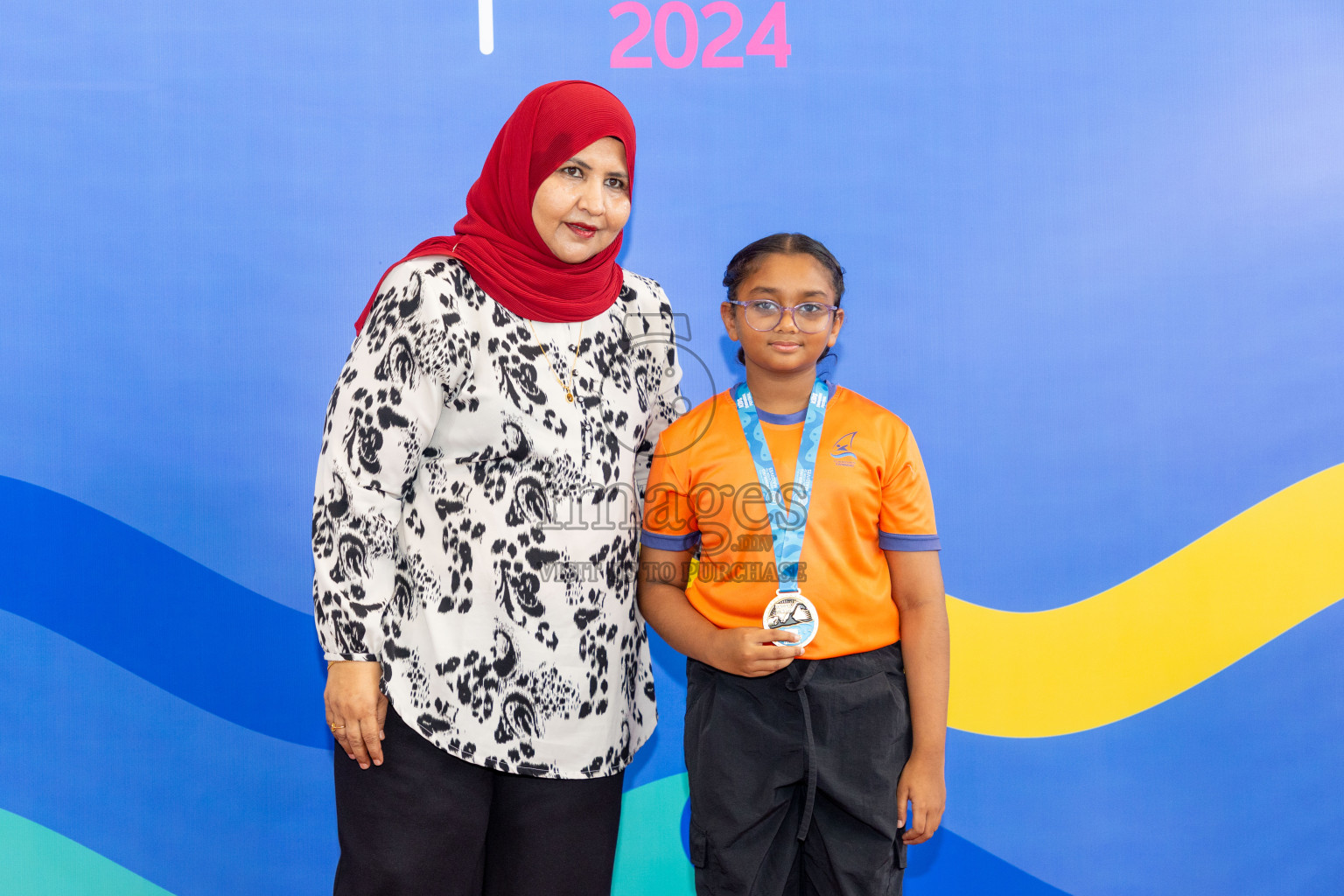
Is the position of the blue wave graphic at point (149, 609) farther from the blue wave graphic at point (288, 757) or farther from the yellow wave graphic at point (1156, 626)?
the yellow wave graphic at point (1156, 626)

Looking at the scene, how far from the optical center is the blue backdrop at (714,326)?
7.64 ft

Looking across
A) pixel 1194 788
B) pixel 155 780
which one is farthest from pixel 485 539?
pixel 1194 788

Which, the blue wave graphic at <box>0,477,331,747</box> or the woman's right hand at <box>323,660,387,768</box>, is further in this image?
the blue wave graphic at <box>0,477,331,747</box>

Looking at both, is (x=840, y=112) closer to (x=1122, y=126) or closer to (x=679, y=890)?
(x=1122, y=126)

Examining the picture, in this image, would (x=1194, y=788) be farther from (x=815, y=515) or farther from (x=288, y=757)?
(x=288, y=757)

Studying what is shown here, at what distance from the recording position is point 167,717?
7.78ft

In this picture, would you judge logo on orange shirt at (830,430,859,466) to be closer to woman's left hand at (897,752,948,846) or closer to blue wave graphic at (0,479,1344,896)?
woman's left hand at (897,752,948,846)

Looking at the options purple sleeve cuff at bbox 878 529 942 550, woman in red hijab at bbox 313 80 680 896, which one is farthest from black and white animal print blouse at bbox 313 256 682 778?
purple sleeve cuff at bbox 878 529 942 550

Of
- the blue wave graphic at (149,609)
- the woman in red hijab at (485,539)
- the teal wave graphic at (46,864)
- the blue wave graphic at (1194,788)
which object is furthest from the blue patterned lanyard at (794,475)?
the teal wave graphic at (46,864)

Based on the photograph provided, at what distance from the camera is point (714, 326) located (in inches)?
97.0

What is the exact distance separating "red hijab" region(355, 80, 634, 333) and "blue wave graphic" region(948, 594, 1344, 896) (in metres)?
1.68

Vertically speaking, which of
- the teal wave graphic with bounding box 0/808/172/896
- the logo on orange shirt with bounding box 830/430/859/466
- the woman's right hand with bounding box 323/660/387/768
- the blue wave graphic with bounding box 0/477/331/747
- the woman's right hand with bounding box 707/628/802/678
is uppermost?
the logo on orange shirt with bounding box 830/430/859/466

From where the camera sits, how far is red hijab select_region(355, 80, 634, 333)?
1554mm

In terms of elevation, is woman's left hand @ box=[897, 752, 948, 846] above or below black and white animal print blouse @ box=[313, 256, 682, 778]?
below
